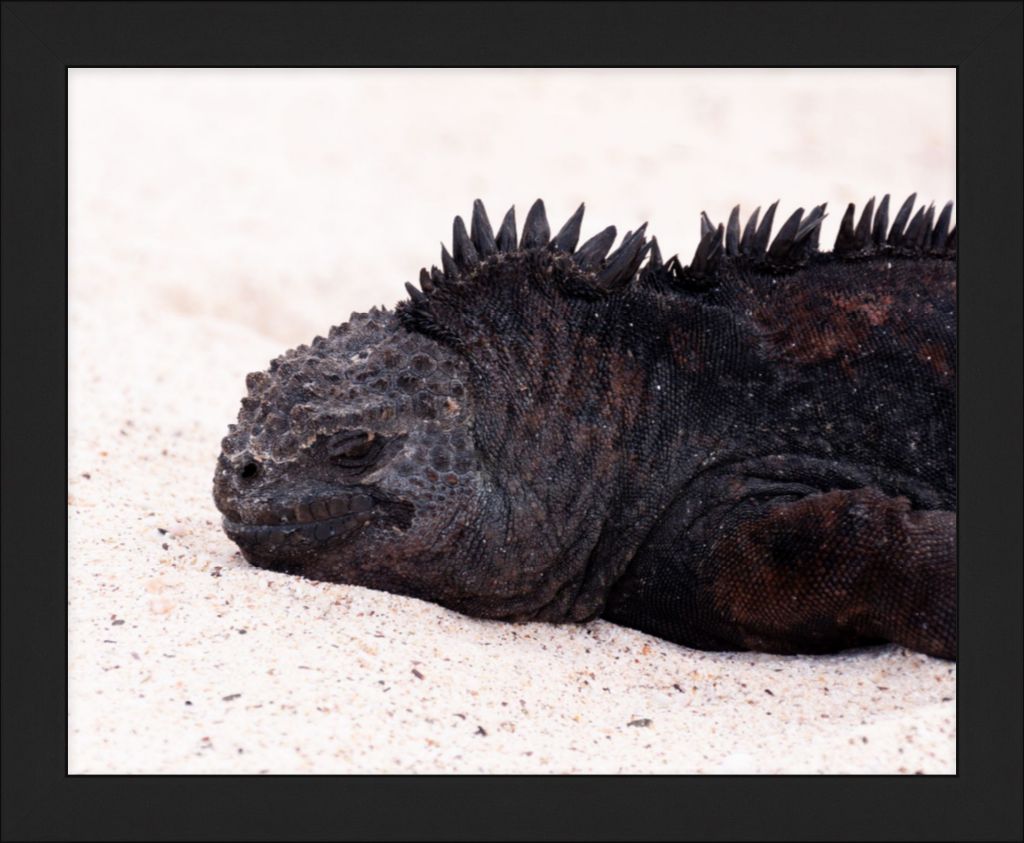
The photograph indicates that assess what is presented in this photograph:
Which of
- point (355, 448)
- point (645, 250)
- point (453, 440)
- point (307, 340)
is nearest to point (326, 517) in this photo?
point (355, 448)

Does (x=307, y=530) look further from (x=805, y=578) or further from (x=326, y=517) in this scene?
(x=805, y=578)

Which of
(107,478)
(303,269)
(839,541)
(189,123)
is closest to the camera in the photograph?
(839,541)

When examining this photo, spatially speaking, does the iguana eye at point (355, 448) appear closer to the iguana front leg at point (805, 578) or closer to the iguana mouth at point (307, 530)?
the iguana mouth at point (307, 530)

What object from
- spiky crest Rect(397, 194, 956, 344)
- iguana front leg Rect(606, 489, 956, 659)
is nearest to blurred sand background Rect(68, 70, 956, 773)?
iguana front leg Rect(606, 489, 956, 659)

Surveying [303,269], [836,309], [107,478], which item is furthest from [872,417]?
[303,269]

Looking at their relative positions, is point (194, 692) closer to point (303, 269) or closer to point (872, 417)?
point (872, 417)

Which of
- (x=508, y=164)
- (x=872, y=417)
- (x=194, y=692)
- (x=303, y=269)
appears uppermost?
(x=508, y=164)
